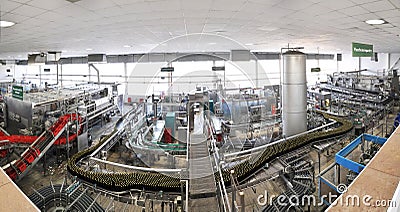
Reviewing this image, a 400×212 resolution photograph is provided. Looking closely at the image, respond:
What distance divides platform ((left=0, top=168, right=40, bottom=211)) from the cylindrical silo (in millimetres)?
7053

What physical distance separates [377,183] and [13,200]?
2.51 metres

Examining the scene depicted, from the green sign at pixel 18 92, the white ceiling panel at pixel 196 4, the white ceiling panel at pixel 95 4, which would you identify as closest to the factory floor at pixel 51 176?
the green sign at pixel 18 92

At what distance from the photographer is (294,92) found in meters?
7.62

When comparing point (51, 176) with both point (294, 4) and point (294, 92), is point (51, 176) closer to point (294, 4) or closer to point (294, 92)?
point (294, 92)

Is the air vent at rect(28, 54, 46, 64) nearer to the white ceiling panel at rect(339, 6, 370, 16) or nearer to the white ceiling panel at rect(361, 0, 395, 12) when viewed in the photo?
the white ceiling panel at rect(339, 6, 370, 16)

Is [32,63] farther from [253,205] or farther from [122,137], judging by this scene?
[253,205]

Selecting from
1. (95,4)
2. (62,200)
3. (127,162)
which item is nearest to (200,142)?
(127,162)

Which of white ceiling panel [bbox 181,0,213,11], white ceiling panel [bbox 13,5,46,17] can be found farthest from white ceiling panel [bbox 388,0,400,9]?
white ceiling panel [bbox 13,5,46,17]

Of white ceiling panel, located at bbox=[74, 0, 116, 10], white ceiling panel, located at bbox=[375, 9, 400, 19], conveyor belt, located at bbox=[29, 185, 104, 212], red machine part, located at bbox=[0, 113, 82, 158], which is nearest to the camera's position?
white ceiling panel, located at bbox=[74, 0, 116, 10]

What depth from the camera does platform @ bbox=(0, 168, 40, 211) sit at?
172 cm

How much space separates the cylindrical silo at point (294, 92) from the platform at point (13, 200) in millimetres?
7053

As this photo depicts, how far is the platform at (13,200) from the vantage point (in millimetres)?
1716

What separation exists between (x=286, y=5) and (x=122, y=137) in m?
8.22

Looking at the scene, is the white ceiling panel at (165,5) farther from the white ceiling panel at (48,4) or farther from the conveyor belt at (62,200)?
the conveyor belt at (62,200)
